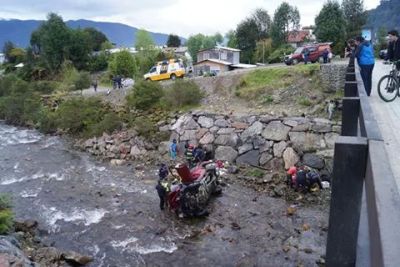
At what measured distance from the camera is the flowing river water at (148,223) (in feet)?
38.4

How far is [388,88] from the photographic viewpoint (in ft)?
32.3

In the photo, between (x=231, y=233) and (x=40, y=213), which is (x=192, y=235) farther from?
(x=40, y=213)

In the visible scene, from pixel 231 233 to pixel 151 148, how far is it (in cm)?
1137

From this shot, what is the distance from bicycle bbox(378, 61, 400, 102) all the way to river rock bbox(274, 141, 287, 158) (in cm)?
938

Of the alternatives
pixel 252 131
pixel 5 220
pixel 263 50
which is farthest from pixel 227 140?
pixel 263 50

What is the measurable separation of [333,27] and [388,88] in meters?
36.1

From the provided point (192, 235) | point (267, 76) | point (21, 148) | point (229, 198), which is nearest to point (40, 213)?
point (192, 235)

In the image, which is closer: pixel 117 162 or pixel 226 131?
pixel 226 131

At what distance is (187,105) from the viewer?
1054 inches

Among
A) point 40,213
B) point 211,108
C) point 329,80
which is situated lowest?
point 40,213

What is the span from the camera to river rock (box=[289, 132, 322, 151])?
18.9 metres

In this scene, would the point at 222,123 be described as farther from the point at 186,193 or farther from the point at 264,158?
the point at 186,193

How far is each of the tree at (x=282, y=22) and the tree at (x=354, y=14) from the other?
32.9ft

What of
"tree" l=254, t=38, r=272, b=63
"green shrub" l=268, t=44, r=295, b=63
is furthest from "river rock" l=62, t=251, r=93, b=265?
"tree" l=254, t=38, r=272, b=63
